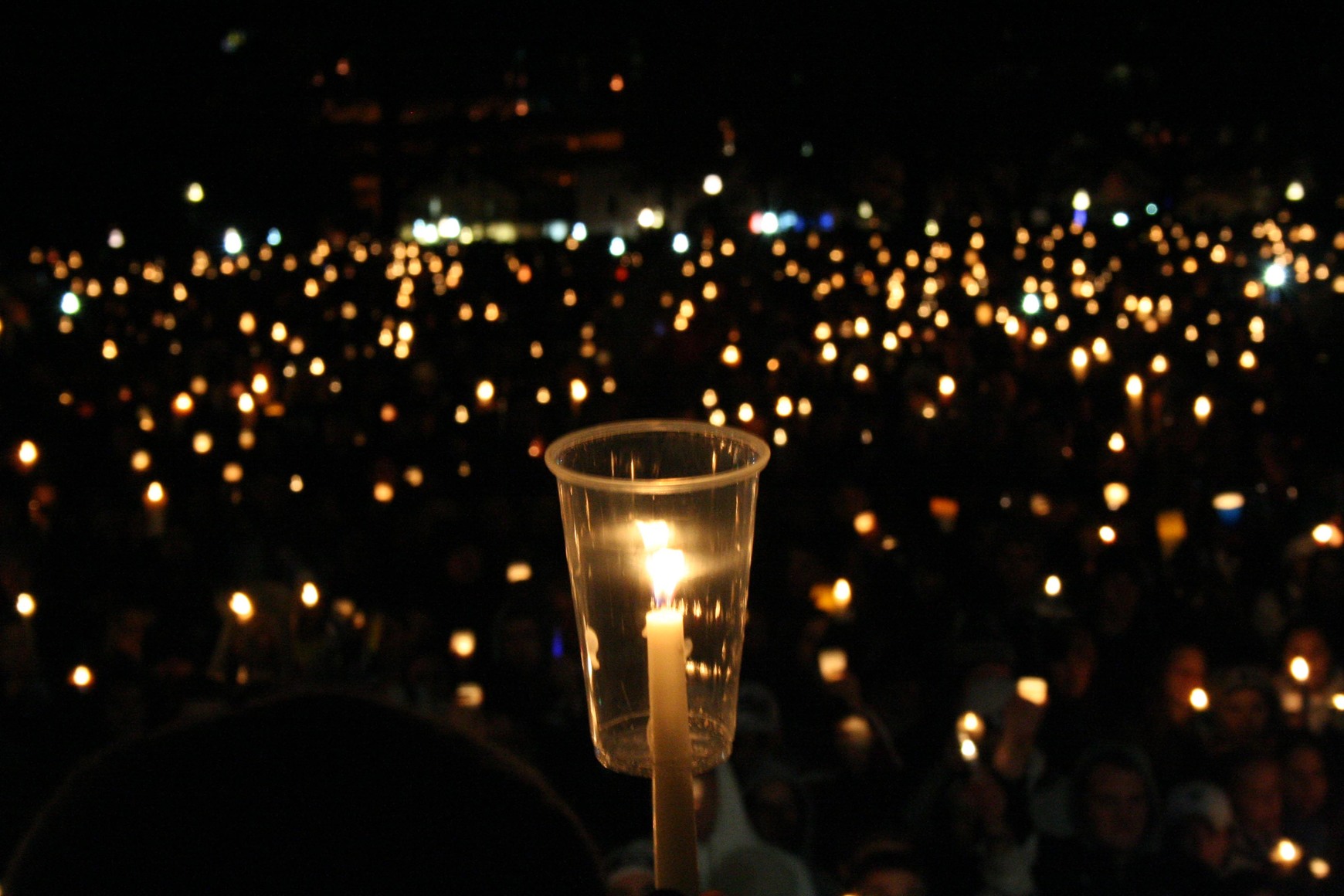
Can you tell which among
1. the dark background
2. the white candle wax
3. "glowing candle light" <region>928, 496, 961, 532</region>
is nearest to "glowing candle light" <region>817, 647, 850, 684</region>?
"glowing candle light" <region>928, 496, 961, 532</region>

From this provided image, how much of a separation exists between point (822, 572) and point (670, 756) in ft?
14.2

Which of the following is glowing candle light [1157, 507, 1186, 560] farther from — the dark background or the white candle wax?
the dark background

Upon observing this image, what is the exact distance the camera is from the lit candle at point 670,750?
3.67 feet

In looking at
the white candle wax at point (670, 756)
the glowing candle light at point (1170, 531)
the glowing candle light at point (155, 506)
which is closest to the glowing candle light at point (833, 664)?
the glowing candle light at point (1170, 531)

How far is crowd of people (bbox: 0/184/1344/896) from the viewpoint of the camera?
12.2ft

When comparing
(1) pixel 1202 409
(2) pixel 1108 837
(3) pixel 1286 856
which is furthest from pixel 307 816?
(1) pixel 1202 409

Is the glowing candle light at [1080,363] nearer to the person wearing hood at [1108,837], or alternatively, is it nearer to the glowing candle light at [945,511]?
the glowing candle light at [945,511]

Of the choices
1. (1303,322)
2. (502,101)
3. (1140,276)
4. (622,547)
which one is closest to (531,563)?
(622,547)

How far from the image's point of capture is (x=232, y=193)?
3575cm

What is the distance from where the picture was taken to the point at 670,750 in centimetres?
112

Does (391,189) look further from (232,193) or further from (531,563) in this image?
(531,563)

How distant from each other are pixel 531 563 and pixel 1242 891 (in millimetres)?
3238

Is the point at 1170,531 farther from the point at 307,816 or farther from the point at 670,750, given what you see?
the point at 307,816

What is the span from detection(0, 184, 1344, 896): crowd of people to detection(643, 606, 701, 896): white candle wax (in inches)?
6.1
